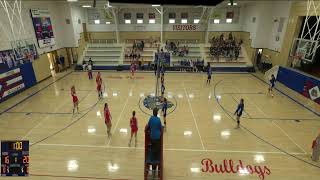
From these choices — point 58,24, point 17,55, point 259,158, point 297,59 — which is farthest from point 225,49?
point 17,55

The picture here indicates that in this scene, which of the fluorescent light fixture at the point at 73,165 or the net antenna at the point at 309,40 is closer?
the fluorescent light fixture at the point at 73,165

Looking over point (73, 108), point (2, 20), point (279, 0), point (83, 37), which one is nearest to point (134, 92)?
point (73, 108)

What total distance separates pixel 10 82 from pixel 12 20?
13.9 ft

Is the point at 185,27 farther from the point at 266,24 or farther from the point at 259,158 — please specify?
the point at 259,158

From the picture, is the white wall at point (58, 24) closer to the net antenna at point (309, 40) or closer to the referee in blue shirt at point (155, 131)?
the referee in blue shirt at point (155, 131)

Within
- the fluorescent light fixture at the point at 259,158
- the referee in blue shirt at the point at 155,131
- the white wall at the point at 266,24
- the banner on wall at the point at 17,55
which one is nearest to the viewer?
the referee in blue shirt at the point at 155,131

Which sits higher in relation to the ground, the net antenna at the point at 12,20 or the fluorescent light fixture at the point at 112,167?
the net antenna at the point at 12,20

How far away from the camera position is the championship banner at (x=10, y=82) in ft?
42.2

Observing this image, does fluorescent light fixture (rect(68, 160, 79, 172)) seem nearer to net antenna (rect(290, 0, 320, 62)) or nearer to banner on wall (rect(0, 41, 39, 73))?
banner on wall (rect(0, 41, 39, 73))
